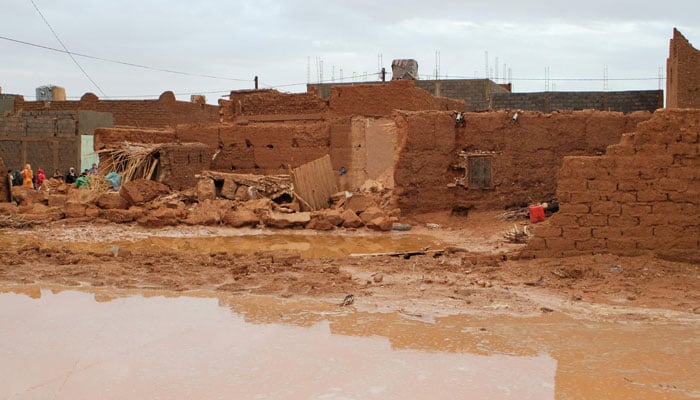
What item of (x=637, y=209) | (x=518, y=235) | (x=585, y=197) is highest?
(x=585, y=197)

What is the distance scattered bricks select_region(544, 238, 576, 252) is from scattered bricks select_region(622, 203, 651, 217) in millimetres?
826

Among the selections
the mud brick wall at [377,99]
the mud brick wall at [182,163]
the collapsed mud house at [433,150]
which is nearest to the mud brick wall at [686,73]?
the collapsed mud house at [433,150]

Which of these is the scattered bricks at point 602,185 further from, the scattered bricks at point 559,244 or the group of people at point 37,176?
the group of people at point 37,176

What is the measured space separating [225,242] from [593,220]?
7478 mm

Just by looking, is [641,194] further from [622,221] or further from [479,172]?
[479,172]

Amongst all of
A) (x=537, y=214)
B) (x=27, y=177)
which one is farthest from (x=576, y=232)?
(x=27, y=177)

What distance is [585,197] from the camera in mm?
9727

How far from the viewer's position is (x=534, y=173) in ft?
53.5

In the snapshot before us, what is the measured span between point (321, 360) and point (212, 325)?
5.50 feet

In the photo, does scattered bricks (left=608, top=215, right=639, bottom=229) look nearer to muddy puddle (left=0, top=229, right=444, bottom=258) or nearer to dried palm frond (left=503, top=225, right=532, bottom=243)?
dried palm frond (left=503, top=225, right=532, bottom=243)

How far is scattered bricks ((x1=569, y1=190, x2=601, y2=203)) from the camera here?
31.8 feet

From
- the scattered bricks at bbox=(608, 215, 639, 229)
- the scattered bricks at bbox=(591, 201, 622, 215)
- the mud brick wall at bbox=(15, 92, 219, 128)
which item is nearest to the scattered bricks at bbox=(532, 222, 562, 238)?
the scattered bricks at bbox=(591, 201, 622, 215)

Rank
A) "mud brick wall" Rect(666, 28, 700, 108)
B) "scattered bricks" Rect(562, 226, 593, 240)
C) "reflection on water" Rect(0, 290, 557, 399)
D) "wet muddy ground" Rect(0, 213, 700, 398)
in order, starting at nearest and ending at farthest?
"reflection on water" Rect(0, 290, 557, 399) < "wet muddy ground" Rect(0, 213, 700, 398) < "scattered bricks" Rect(562, 226, 593, 240) < "mud brick wall" Rect(666, 28, 700, 108)

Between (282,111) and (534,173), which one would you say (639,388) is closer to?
(534,173)
